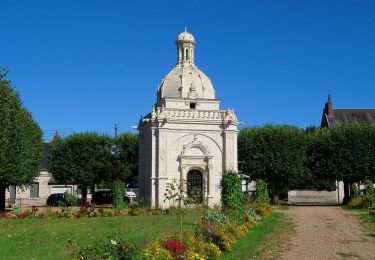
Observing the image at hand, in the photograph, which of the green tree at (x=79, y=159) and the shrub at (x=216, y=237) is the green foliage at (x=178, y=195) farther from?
the green tree at (x=79, y=159)

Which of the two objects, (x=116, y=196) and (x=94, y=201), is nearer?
(x=116, y=196)

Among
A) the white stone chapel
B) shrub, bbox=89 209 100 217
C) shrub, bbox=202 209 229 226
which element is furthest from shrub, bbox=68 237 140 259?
the white stone chapel

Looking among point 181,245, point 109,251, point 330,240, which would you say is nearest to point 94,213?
point 330,240

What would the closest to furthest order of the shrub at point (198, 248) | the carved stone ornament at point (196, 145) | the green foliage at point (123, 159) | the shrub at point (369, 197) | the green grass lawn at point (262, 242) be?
the shrub at point (198, 248), the green grass lawn at point (262, 242), the shrub at point (369, 197), the carved stone ornament at point (196, 145), the green foliage at point (123, 159)

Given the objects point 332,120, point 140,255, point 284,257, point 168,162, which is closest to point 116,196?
point 168,162

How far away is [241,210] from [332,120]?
37534mm

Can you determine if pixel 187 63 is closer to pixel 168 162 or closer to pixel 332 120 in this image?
pixel 168 162

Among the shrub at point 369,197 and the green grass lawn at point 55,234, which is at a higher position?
the shrub at point 369,197

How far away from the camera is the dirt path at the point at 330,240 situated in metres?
14.5

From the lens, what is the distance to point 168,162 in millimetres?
35312

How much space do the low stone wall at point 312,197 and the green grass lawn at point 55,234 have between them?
2721cm

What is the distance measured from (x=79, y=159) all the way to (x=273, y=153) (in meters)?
18.0

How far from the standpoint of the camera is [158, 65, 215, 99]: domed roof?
1506 inches

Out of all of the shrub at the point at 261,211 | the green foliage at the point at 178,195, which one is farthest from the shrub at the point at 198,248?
the shrub at the point at 261,211
